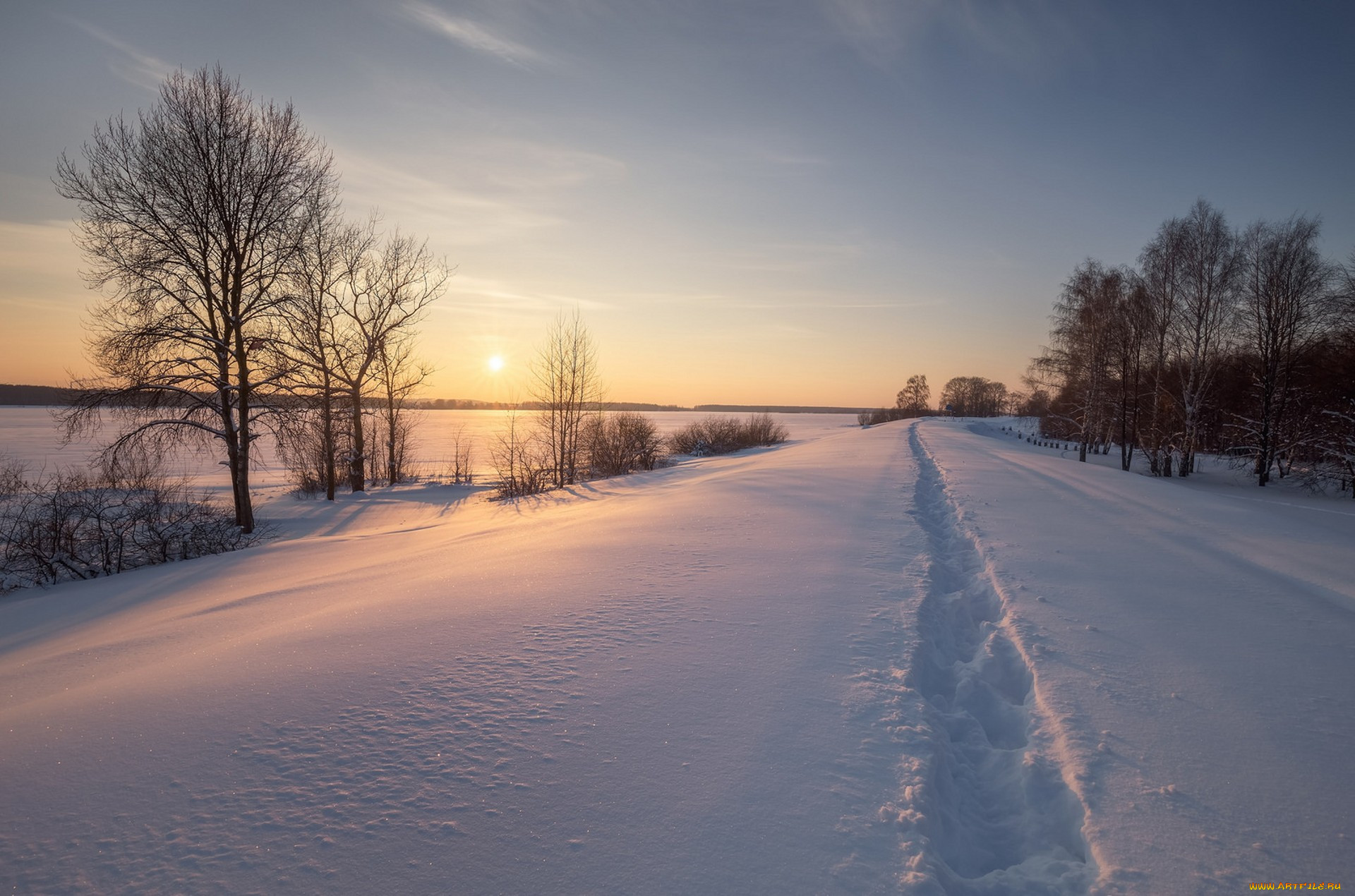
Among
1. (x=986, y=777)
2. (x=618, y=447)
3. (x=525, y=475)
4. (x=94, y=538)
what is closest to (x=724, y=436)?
(x=618, y=447)

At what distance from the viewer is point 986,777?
2604 mm

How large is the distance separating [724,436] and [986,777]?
3195 cm

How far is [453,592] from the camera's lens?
455cm

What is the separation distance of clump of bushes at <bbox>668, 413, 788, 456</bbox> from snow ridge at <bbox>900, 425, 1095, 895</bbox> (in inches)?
1052

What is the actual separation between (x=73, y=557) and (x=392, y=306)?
1320 cm

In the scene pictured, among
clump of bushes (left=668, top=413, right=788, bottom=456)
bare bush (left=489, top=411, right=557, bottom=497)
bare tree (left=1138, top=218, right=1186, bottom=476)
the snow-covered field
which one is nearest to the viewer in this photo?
the snow-covered field

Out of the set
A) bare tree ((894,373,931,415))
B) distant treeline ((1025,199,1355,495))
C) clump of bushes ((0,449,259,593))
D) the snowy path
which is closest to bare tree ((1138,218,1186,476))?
distant treeline ((1025,199,1355,495))

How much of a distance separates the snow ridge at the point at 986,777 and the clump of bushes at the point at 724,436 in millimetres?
26726

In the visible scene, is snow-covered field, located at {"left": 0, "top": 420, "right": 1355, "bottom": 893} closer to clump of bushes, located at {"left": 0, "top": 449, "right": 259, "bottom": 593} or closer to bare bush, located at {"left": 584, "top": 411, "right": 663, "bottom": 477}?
clump of bushes, located at {"left": 0, "top": 449, "right": 259, "bottom": 593}

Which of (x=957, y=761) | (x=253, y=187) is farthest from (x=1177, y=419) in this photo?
(x=253, y=187)

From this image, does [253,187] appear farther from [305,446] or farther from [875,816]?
[875,816]

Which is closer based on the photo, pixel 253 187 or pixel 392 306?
pixel 253 187

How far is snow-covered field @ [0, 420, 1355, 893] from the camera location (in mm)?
1864

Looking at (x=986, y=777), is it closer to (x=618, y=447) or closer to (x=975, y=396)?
(x=618, y=447)
